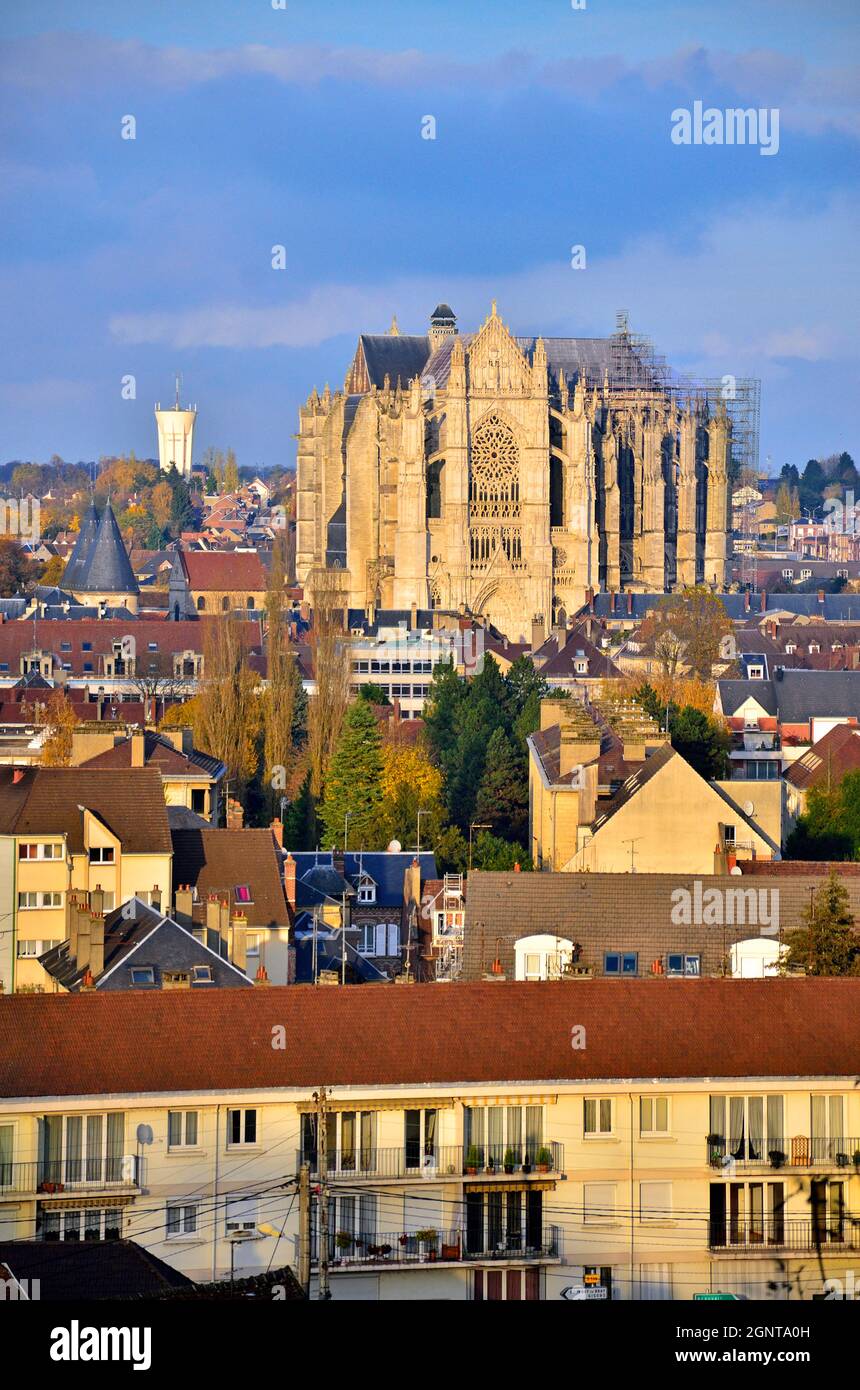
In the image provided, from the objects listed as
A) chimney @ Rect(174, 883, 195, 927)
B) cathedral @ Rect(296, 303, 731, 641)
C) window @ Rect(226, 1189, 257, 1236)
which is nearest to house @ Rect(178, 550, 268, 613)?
cathedral @ Rect(296, 303, 731, 641)

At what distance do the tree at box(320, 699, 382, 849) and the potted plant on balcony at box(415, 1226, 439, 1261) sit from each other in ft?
109

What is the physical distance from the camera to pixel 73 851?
119ft

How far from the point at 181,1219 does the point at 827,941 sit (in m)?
10.6

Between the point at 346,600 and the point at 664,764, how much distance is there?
78247 mm

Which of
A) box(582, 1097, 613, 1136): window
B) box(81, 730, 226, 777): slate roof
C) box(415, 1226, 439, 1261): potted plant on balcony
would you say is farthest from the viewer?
box(81, 730, 226, 777): slate roof

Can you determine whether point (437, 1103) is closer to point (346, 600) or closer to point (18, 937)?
point (18, 937)

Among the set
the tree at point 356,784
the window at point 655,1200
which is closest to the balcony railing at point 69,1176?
the window at point 655,1200

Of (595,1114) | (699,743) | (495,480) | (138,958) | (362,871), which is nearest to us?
(595,1114)

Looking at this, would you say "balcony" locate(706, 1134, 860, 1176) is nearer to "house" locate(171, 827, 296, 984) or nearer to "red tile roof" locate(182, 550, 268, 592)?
"house" locate(171, 827, 296, 984)

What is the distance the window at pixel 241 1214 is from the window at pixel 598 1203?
286cm

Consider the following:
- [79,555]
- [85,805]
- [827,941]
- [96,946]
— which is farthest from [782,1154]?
[79,555]

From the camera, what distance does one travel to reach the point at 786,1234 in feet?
75.9

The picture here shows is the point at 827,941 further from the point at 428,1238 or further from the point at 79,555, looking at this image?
the point at 79,555

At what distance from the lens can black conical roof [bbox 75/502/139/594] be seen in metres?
135
